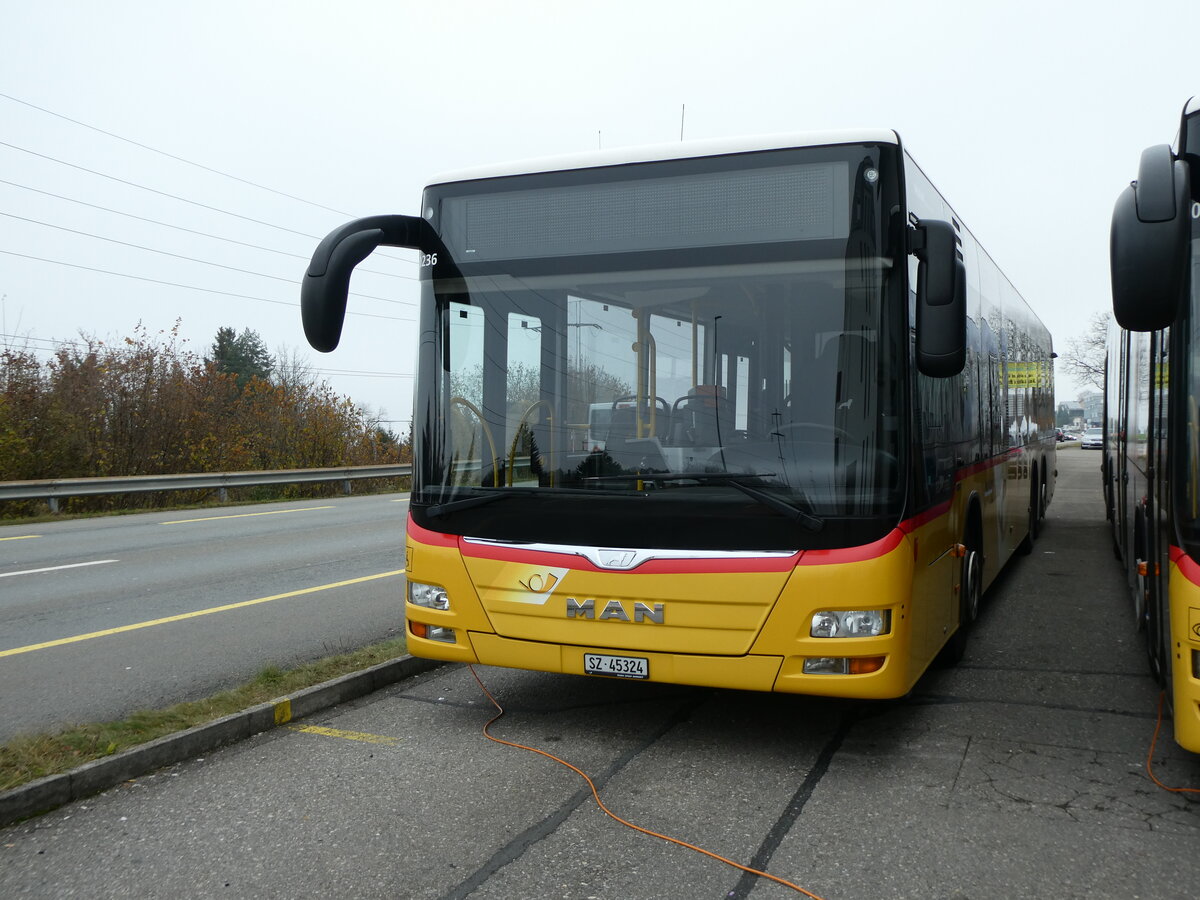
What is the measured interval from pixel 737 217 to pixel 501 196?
124 centimetres

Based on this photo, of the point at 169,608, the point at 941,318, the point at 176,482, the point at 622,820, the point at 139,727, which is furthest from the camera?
the point at 176,482

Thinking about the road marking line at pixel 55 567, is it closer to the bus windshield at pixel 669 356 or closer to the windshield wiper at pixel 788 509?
the bus windshield at pixel 669 356

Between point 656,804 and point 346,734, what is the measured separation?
185 centimetres

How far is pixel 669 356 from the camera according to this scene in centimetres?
490

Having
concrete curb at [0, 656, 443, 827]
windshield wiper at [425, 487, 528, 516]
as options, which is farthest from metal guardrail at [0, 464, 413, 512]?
windshield wiper at [425, 487, 528, 516]

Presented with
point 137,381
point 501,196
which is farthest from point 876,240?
point 137,381

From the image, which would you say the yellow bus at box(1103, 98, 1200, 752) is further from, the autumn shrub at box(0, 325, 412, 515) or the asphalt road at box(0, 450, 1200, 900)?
the autumn shrub at box(0, 325, 412, 515)

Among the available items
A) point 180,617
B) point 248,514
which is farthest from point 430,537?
point 248,514

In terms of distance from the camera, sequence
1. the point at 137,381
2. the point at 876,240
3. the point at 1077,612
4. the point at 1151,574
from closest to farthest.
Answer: the point at 876,240, the point at 1151,574, the point at 1077,612, the point at 137,381

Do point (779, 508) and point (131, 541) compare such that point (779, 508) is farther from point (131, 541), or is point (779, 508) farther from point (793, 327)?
point (131, 541)

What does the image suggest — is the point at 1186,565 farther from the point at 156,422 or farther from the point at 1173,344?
the point at 156,422

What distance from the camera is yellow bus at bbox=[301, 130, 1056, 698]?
15.0ft

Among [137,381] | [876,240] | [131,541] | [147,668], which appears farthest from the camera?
[137,381]

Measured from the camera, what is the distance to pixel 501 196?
527 centimetres
